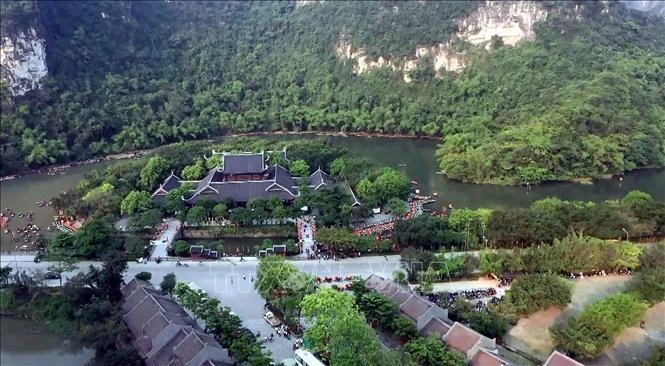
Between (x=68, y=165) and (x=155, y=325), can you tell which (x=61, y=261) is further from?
(x=68, y=165)

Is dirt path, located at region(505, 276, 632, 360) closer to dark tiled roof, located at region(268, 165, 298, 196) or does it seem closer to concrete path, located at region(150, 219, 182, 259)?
dark tiled roof, located at region(268, 165, 298, 196)

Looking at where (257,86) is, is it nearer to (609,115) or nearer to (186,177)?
(186,177)

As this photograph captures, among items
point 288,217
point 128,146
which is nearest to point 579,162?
point 288,217

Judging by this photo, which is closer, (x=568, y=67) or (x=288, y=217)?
(x=288, y=217)

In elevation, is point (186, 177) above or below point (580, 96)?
below

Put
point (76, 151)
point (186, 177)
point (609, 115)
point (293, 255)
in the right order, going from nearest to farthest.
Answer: point (293, 255)
point (186, 177)
point (609, 115)
point (76, 151)
